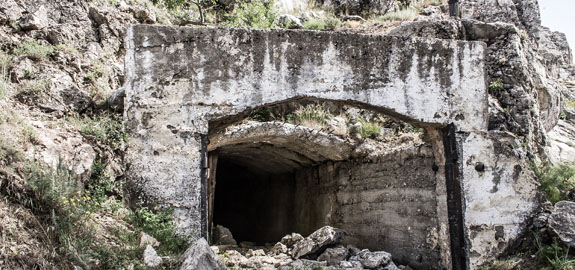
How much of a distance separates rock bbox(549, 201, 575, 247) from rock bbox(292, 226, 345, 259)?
10.7 ft

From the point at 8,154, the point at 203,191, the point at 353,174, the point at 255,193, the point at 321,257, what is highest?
the point at 8,154

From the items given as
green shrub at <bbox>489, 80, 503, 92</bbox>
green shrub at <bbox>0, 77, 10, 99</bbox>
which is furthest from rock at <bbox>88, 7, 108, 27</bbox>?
green shrub at <bbox>489, 80, 503, 92</bbox>

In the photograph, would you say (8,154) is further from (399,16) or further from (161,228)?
(399,16)

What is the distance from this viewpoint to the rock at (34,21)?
8578mm

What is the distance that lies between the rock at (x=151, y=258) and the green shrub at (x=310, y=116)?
4.56 m

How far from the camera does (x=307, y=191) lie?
10992mm

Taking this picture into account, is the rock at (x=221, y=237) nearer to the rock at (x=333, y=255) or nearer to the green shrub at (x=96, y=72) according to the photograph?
the rock at (x=333, y=255)

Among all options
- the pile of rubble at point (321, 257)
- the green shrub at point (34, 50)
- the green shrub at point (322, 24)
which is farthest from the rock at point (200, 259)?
the green shrub at point (322, 24)

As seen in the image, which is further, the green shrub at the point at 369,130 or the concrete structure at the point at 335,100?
the green shrub at the point at 369,130

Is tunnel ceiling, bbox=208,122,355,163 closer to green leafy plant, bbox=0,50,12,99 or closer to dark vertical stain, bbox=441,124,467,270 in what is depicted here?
dark vertical stain, bbox=441,124,467,270

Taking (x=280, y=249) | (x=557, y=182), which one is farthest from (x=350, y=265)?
(x=557, y=182)

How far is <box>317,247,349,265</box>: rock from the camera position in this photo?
7460 millimetres

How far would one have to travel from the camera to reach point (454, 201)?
252 inches

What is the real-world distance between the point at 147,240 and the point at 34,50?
15.5ft
